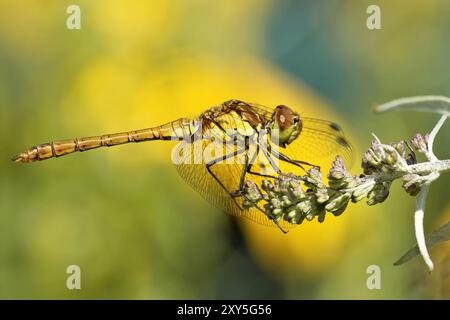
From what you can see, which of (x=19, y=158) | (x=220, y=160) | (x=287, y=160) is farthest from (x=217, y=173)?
(x=19, y=158)

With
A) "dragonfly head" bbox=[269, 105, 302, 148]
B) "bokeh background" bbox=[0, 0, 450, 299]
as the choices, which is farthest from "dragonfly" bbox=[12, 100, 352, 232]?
"bokeh background" bbox=[0, 0, 450, 299]

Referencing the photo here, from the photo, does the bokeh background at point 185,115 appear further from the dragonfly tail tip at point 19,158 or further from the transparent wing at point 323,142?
the transparent wing at point 323,142

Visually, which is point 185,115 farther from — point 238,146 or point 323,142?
point 323,142

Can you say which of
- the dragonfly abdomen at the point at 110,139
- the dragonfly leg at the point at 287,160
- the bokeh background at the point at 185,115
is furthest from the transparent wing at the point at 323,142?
the bokeh background at the point at 185,115

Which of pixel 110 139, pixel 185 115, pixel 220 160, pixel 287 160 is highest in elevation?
pixel 185 115

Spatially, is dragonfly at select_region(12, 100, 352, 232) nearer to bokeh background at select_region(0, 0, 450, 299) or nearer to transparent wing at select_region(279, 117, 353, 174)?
transparent wing at select_region(279, 117, 353, 174)

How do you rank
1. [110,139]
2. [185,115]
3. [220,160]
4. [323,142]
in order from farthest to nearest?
1. [185,115]
2. [110,139]
3. [220,160]
4. [323,142]

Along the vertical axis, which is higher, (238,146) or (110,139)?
(110,139)
